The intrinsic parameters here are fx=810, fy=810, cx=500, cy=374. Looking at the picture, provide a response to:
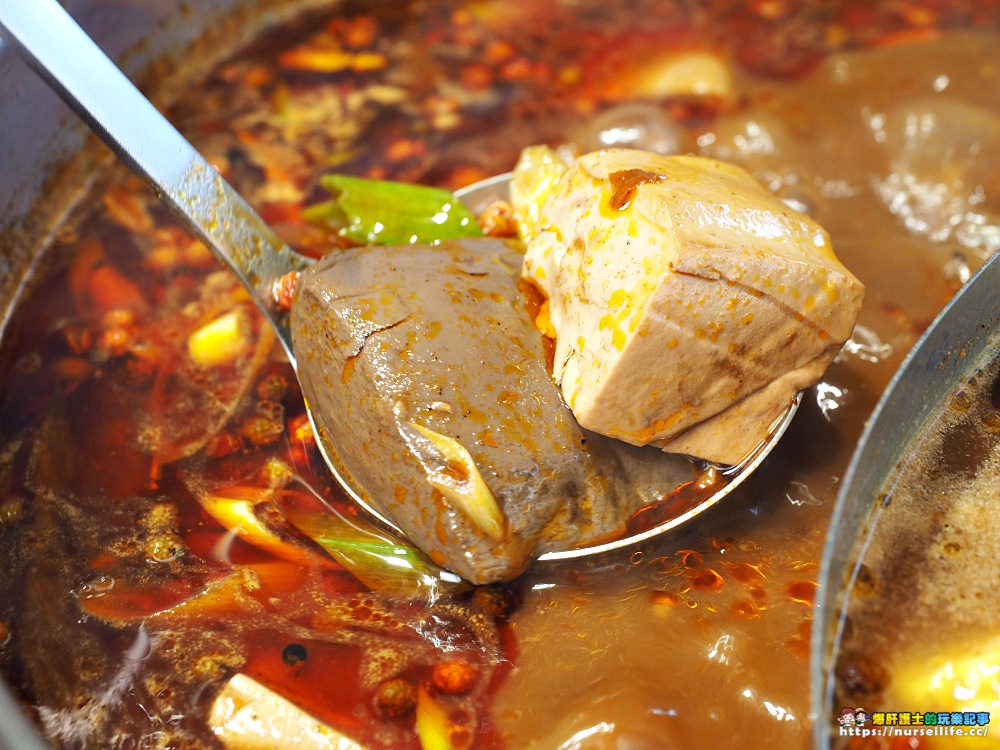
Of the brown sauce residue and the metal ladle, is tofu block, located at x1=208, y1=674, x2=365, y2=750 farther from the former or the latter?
the brown sauce residue

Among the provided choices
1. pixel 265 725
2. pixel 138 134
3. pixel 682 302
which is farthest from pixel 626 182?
pixel 265 725

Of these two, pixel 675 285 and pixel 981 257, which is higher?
pixel 675 285

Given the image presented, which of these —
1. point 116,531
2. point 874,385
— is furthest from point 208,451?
point 874,385

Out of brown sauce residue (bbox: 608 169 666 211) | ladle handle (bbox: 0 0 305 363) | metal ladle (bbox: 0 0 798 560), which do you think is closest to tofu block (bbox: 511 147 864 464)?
brown sauce residue (bbox: 608 169 666 211)

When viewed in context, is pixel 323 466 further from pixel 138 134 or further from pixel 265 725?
pixel 138 134

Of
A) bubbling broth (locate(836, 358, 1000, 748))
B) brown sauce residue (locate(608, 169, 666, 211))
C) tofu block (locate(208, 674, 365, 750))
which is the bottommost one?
bubbling broth (locate(836, 358, 1000, 748))

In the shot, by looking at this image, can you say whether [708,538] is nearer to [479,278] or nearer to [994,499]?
[994,499]
